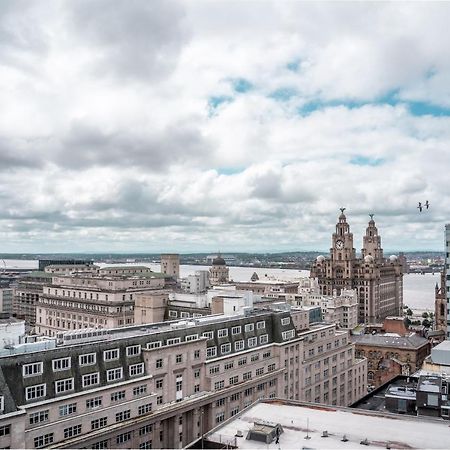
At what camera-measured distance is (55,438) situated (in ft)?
151

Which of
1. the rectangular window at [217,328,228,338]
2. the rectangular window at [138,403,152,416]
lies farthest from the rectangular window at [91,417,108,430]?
the rectangular window at [217,328,228,338]

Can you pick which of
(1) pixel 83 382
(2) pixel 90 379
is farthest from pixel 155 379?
(1) pixel 83 382

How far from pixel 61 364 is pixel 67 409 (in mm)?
3945

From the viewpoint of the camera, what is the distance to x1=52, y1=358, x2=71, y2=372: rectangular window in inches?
1897

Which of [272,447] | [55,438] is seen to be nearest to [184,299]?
[55,438]

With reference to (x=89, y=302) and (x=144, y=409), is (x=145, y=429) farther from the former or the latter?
(x=89, y=302)

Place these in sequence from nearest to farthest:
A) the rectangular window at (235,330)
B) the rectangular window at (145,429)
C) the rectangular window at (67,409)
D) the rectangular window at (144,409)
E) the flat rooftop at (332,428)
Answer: the flat rooftop at (332,428) → the rectangular window at (67,409) → the rectangular window at (145,429) → the rectangular window at (144,409) → the rectangular window at (235,330)

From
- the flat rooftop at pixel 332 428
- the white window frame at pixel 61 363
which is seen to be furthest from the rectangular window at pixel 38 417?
the flat rooftop at pixel 332 428

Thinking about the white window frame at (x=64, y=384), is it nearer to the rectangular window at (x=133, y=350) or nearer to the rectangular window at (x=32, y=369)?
the rectangular window at (x=32, y=369)

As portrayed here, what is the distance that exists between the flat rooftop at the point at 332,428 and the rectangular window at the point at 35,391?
15.3m

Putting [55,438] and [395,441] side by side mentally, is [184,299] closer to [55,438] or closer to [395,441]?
[55,438]

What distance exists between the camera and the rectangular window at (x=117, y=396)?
168 feet

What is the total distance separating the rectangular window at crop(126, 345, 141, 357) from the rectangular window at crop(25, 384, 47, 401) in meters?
9.63

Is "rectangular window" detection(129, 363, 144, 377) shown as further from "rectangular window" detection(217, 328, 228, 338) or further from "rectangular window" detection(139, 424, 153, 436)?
"rectangular window" detection(217, 328, 228, 338)
